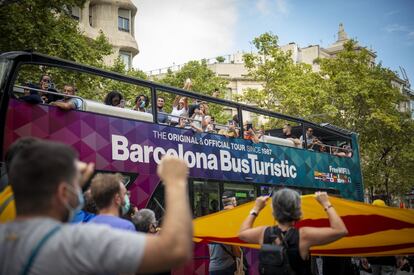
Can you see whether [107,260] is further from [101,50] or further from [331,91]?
[331,91]

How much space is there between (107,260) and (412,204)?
60.2 metres

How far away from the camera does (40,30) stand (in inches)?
572

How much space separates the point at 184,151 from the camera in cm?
884

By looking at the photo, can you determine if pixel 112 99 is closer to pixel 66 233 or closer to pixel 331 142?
pixel 66 233

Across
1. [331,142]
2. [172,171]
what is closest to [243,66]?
[331,142]

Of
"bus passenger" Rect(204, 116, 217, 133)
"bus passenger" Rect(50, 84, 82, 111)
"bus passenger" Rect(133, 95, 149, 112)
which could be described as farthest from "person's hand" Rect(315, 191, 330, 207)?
"bus passenger" Rect(133, 95, 149, 112)

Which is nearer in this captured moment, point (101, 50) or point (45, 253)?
point (45, 253)

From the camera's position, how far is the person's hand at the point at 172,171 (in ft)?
6.22

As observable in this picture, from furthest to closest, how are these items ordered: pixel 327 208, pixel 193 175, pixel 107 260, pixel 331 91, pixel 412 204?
pixel 412 204
pixel 331 91
pixel 193 175
pixel 327 208
pixel 107 260

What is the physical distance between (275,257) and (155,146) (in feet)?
16.8

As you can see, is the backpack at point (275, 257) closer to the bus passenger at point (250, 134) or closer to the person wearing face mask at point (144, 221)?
the person wearing face mask at point (144, 221)

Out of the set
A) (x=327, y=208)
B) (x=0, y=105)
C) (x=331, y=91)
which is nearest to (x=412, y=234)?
(x=327, y=208)

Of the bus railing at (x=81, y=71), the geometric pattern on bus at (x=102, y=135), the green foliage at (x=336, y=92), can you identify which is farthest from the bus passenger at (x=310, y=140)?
the green foliage at (x=336, y=92)

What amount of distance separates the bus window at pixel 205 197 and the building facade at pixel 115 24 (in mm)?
27543
